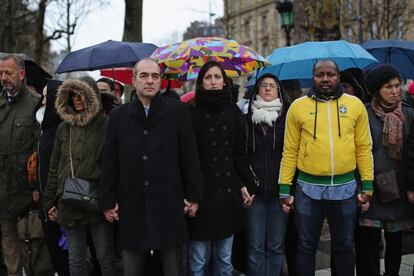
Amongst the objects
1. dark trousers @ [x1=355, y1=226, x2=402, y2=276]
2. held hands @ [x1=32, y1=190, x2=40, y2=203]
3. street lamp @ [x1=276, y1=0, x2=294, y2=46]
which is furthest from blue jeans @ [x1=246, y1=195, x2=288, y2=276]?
street lamp @ [x1=276, y1=0, x2=294, y2=46]

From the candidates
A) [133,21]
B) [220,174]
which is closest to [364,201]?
[220,174]

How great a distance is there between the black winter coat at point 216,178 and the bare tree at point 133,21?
5862 millimetres

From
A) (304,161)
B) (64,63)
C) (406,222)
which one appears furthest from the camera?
(64,63)

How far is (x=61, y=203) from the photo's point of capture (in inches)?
168

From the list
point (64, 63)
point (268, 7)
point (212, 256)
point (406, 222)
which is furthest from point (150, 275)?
point (268, 7)

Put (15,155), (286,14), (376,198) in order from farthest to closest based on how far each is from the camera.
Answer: (286,14), (15,155), (376,198)

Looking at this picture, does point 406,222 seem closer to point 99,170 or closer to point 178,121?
point 178,121

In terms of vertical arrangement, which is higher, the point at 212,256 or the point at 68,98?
the point at 68,98

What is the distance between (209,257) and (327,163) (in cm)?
131

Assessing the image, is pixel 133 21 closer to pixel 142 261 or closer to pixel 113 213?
pixel 113 213

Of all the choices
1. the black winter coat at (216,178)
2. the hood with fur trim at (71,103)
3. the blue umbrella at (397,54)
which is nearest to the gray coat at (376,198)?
the black winter coat at (216,178)

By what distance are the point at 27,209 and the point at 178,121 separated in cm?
212

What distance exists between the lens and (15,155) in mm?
4918

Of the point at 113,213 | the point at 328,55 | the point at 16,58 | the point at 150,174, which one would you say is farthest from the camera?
the point at 328,55
